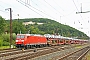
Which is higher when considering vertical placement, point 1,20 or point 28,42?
point 1,20

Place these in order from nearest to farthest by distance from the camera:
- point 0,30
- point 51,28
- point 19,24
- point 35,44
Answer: point 35,44
point 0,30
point 19,24
point 51,28


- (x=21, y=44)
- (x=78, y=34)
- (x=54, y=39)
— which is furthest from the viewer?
(x=78, y=34)

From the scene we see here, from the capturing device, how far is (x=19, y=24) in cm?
11456

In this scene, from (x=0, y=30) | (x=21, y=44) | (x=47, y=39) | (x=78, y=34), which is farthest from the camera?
(x=78, y=34)

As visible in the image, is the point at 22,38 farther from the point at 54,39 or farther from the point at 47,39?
the point at 54,39

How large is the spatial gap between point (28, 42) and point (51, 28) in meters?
90.0

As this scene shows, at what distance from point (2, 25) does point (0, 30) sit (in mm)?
6891

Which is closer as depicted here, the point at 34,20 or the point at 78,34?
the point at 78,34

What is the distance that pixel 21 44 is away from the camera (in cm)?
4475

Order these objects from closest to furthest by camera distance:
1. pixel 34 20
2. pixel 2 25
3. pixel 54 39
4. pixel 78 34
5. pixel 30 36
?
1. pixel 30 36
2. pixel 54 39
3. pixel 2 25
4. pixel 78 34
5. pixel 34 20

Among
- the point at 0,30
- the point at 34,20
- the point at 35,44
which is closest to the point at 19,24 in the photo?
the point at 0,30

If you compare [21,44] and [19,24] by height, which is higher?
[19,24]

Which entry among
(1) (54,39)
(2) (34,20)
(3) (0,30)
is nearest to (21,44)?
(1) (54,39)

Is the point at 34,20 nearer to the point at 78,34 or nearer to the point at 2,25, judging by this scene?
the point at 78,34
